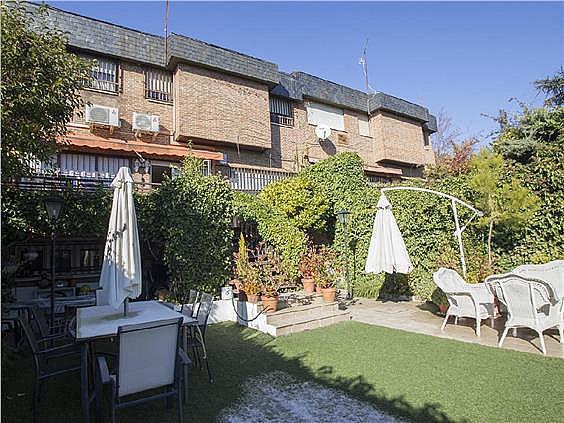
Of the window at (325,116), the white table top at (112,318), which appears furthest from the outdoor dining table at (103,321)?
the window at (325,116)

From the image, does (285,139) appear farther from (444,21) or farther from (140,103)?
(444,21)

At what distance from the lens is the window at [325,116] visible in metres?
21.5

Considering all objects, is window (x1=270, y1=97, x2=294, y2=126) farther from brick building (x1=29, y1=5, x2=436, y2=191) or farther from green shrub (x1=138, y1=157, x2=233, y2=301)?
green shrub (x1=138, y1=157, x2=233, y2=301)

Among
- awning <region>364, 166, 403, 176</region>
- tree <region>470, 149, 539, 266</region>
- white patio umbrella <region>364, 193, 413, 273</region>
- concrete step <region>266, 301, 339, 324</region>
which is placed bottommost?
concrete step <region>266, 301, 339, 324</region>

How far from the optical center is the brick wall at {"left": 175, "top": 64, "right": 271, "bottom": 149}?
1580cm

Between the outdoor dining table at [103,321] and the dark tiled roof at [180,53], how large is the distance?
10.4 metres

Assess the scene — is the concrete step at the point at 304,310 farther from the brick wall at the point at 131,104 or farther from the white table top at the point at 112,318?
the brick wall at the point at 131,104

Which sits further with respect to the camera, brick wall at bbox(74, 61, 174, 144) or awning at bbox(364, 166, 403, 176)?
awning at bbox(364, 166, 403, 176)

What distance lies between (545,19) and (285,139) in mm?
12706

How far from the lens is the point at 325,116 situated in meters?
22.1

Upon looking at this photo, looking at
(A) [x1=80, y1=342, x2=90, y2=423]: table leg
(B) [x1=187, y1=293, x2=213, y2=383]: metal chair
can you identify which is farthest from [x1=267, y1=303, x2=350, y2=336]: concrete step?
(A) [x1=80, y1=342, x2=90, y2=423]: table leg

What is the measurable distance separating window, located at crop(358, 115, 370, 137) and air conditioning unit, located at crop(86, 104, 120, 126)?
1519 cm

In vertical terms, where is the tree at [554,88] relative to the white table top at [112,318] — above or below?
above

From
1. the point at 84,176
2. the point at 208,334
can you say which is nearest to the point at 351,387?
the point at 208,334
